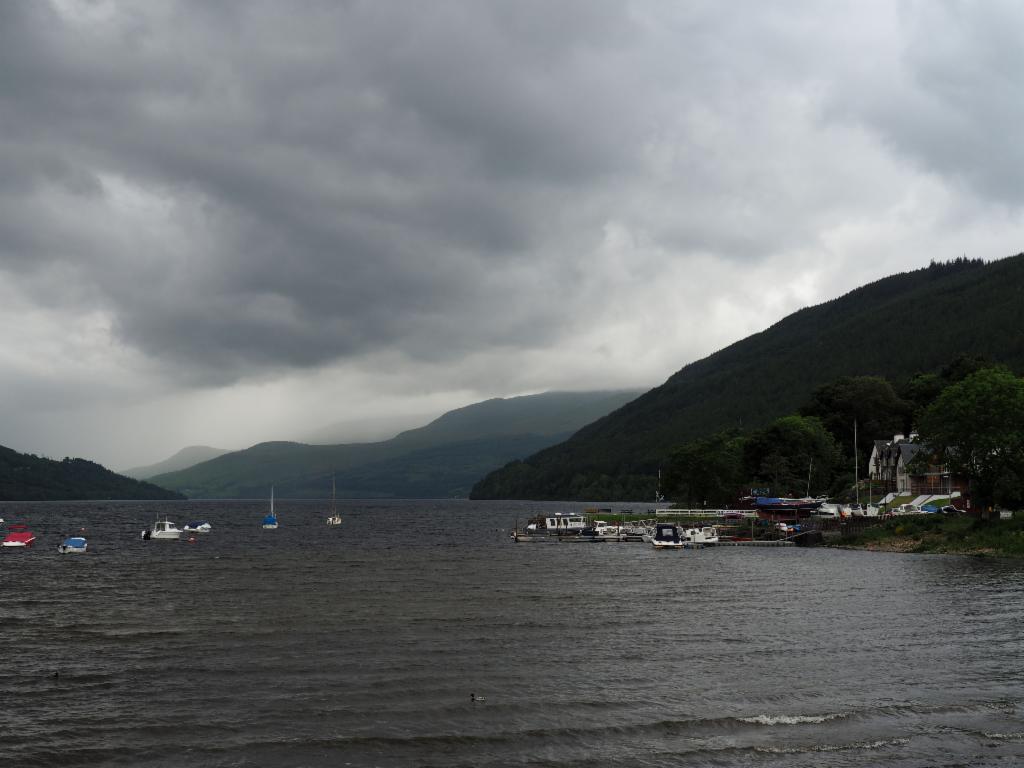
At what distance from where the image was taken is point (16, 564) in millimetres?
90438

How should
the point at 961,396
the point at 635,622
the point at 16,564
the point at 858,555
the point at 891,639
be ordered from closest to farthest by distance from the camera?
the point at 891,639
the point at 635,622
the point at 16,564
the point at 858,555
the point at 961,396

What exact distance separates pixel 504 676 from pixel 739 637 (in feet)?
48.2

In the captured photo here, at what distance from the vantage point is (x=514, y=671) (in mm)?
33812

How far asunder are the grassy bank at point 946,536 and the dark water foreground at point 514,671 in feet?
68.2

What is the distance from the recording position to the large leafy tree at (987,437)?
324ft

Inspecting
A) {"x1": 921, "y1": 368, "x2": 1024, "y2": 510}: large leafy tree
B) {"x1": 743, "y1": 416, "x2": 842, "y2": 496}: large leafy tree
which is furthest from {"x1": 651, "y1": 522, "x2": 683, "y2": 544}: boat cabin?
{"x1": 743, "y1": 416, "x2": 842, "y2": 496}: large leafy tree

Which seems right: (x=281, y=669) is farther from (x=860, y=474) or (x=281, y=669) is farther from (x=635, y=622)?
(x=860, y=474)

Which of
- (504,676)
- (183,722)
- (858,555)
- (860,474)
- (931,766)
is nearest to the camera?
(931,766)

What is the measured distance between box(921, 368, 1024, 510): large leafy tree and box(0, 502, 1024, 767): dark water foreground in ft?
113

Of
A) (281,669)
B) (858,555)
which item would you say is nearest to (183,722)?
(281,669)

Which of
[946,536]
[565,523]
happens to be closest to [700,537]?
[946,536]

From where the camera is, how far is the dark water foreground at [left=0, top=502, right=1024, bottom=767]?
952 inches

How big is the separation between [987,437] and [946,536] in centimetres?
1281

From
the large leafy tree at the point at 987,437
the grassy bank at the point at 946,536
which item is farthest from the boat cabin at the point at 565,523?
the large leafy tree at the point at 987,437
